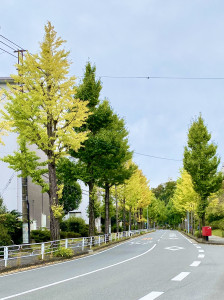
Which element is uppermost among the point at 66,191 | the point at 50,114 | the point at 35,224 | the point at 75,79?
the point at 75,79

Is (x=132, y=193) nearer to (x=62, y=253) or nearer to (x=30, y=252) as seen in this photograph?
(x=30, y=252)

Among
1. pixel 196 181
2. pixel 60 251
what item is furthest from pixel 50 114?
pixel 196 181

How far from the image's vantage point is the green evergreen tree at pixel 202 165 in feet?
111

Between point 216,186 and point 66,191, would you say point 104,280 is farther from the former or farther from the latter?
point 66,191

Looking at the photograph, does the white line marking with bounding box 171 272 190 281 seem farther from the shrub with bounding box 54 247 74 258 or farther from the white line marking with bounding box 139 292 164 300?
the shrub with bounding box 54 247 74 258

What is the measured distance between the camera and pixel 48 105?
19.4 meters

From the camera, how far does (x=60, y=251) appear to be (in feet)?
60.5

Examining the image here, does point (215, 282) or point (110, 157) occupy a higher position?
point (110, 157)

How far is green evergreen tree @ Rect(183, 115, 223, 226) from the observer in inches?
1328

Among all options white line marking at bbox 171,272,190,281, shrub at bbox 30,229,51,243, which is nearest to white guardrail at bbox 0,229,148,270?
shrub at bbox 30,229,51,243

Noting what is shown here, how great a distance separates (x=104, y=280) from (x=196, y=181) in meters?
25.2

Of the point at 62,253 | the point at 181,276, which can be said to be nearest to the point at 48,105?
the point at 62,253

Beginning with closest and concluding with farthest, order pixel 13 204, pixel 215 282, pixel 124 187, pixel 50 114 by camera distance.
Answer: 1. pixel 215 282
2. pixel 50 114
3. pixel 13 204
4. pixel 124 187

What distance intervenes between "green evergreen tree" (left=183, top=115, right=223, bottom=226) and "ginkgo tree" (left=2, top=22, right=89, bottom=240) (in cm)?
1656
